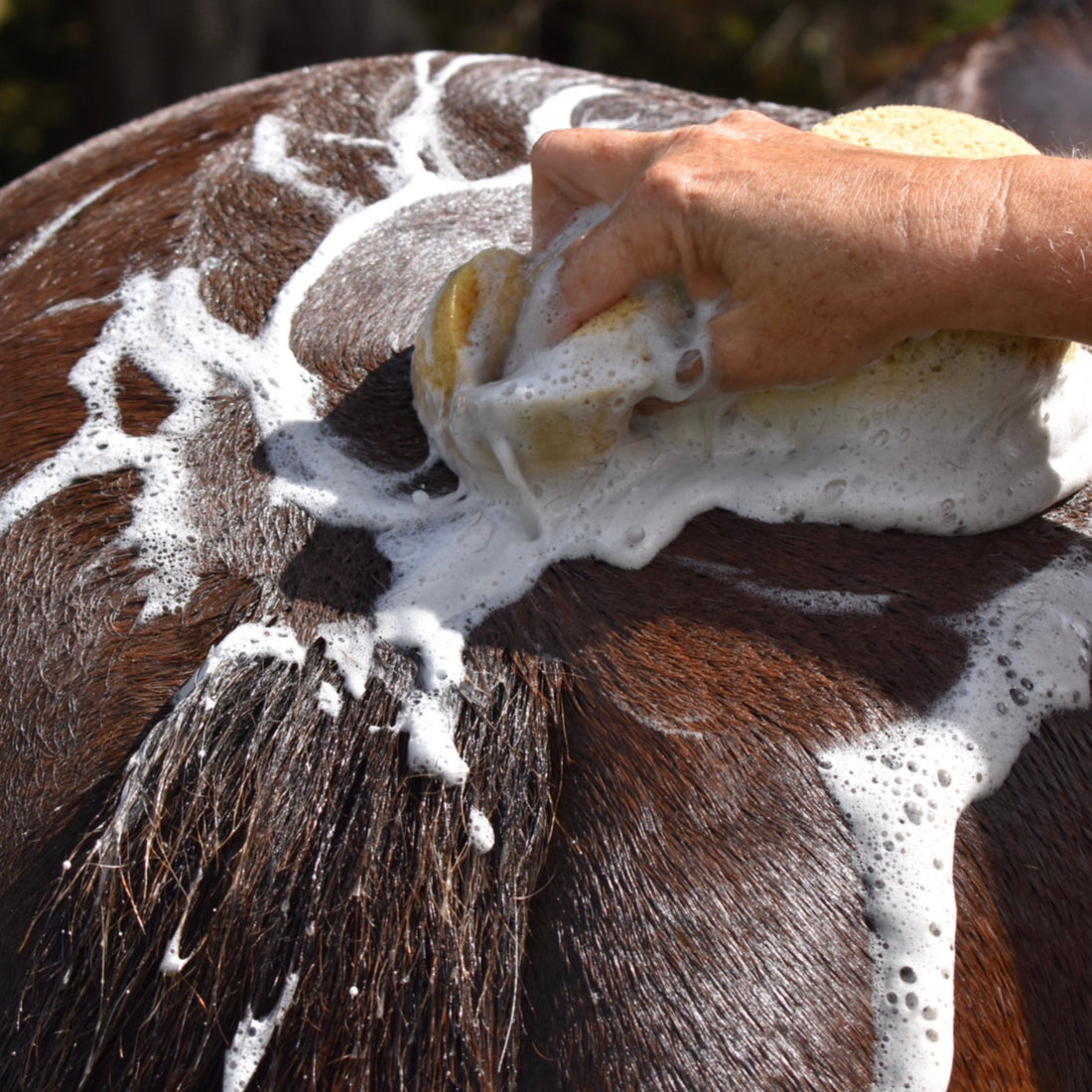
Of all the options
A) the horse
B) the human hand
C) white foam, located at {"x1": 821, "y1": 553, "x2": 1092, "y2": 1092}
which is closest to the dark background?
the horse

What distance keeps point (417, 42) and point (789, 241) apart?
3117 mm

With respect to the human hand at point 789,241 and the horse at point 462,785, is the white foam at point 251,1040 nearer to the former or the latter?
the horse at point 462,785

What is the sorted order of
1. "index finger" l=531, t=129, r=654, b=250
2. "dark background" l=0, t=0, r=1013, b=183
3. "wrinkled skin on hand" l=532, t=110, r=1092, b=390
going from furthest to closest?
1. "dark background" l=0, t=0, r=1013, b=183
2. "index finger" l=531, t=129, r=654, b=250
3. "wrinkled skin on hand" l=532, t=110, r=1092, b=390

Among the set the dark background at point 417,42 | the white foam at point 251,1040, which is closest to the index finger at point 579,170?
the white foam at point 251,1040

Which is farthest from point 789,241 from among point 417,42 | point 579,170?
point 417,42

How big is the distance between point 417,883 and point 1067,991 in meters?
0.56

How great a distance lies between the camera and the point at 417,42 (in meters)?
3.61

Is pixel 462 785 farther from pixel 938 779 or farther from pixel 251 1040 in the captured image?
pixel 938 779

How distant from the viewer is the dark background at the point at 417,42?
10.9ft

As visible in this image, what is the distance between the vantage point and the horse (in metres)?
0.90

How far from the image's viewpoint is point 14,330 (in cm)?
123

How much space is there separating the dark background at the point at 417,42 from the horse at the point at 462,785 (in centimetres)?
255

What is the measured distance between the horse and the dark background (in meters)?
2.55

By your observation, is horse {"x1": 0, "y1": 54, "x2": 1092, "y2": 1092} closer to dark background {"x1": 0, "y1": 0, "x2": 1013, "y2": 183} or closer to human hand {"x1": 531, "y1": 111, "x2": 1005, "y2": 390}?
human hand {"x1": 531, "y1": 111, "x2": 1005, "y2": 390}
